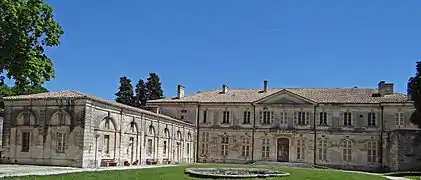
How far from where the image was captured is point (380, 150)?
4609 centimetres

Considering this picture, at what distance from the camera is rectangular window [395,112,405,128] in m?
45.6

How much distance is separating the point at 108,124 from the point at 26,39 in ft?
48.4

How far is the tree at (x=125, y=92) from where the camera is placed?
69.1 metres

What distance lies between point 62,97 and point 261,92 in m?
25.5

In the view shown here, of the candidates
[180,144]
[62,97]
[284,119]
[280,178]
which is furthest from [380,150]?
[62,97]

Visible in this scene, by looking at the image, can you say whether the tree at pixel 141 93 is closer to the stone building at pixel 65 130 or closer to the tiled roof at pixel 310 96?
the tiled roof at pixel 310 96

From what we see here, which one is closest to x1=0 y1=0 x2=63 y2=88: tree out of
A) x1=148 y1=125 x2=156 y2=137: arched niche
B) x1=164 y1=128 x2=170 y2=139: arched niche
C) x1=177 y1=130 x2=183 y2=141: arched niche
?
x1=148 y1=125 x2=156 y2=137: arched niche

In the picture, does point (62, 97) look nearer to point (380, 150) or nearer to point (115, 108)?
point (115, 108)

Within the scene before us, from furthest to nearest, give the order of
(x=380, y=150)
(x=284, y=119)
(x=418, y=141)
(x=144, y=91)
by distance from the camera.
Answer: (x=144, y=91) < (x=284, y=119) < (x=380, y=150) < (x=418, y=141)

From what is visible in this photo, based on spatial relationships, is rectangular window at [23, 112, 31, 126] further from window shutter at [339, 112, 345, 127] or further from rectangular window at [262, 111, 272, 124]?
window shutter at [339, 112, 345, 127]

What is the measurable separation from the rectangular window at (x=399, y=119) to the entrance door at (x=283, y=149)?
9.89m

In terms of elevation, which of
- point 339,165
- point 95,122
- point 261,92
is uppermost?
point 261,92

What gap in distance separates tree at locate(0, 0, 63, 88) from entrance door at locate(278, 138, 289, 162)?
3116cm

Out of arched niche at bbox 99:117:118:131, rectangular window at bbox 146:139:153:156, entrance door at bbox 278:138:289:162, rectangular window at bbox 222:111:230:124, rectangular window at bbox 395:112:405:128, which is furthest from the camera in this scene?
rectangular window at bbox 222:111:230:124
